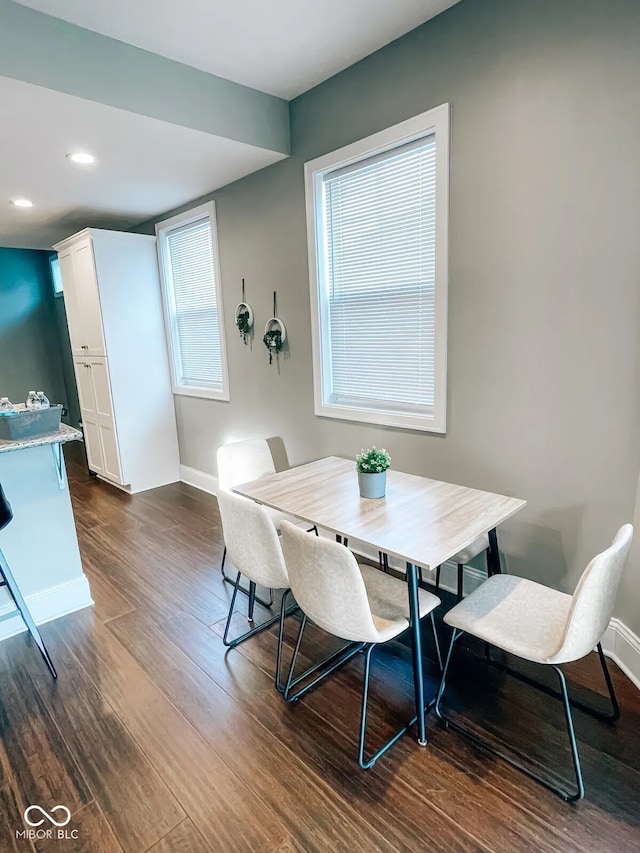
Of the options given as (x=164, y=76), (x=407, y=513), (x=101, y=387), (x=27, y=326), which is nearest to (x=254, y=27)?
(x=164, y=76)

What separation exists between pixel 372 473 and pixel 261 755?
111 cm

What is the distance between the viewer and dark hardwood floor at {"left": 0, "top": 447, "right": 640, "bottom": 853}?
1.34 m

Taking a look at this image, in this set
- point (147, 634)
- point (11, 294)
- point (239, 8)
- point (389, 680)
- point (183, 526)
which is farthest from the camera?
point (11, 294)

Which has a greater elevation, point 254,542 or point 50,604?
point 254,542

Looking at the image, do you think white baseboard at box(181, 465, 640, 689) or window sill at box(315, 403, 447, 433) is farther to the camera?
window sill at box(315, 403, 447, 433)

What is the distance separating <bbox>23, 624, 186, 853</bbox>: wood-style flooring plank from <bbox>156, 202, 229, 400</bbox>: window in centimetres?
243

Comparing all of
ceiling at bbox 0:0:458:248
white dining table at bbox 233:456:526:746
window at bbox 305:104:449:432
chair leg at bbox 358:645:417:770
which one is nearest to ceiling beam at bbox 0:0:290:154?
ceiling at bbox 0:0:458:248

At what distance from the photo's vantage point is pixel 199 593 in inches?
104

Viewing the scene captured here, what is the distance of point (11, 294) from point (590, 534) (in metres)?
6.91

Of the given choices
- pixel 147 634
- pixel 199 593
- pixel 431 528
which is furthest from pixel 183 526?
pixel 431 528

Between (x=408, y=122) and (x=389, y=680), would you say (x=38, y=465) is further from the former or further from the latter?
(x=408, y=122)

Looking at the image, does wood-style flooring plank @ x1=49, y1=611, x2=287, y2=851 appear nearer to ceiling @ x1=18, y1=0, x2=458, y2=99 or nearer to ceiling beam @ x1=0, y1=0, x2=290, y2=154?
ceiling beam @ x1=0, y1=0, x2=290, y2=154

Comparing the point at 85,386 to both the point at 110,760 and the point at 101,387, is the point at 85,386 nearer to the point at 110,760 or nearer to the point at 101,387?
the point at 101,387

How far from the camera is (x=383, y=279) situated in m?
2.64
